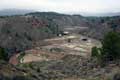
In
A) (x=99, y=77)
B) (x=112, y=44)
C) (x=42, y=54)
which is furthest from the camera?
(x=42, y=54)

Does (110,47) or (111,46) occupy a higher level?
(111,46)

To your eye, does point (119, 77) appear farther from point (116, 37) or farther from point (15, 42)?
point (15, 42)

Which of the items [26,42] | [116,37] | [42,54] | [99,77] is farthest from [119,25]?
[99,77]

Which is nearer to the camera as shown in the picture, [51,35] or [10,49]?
[10,49]

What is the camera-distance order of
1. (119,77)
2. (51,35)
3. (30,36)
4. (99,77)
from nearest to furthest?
1. (119,77)
2. (99,77)
3. (30,36)
4. (51,35)

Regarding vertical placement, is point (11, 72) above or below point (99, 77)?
above

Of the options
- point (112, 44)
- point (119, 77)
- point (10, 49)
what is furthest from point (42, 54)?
point (119, 77)

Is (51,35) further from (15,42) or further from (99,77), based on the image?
(99,77)

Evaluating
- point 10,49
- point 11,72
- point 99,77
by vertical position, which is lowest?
point 10,49

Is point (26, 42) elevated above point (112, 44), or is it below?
below
